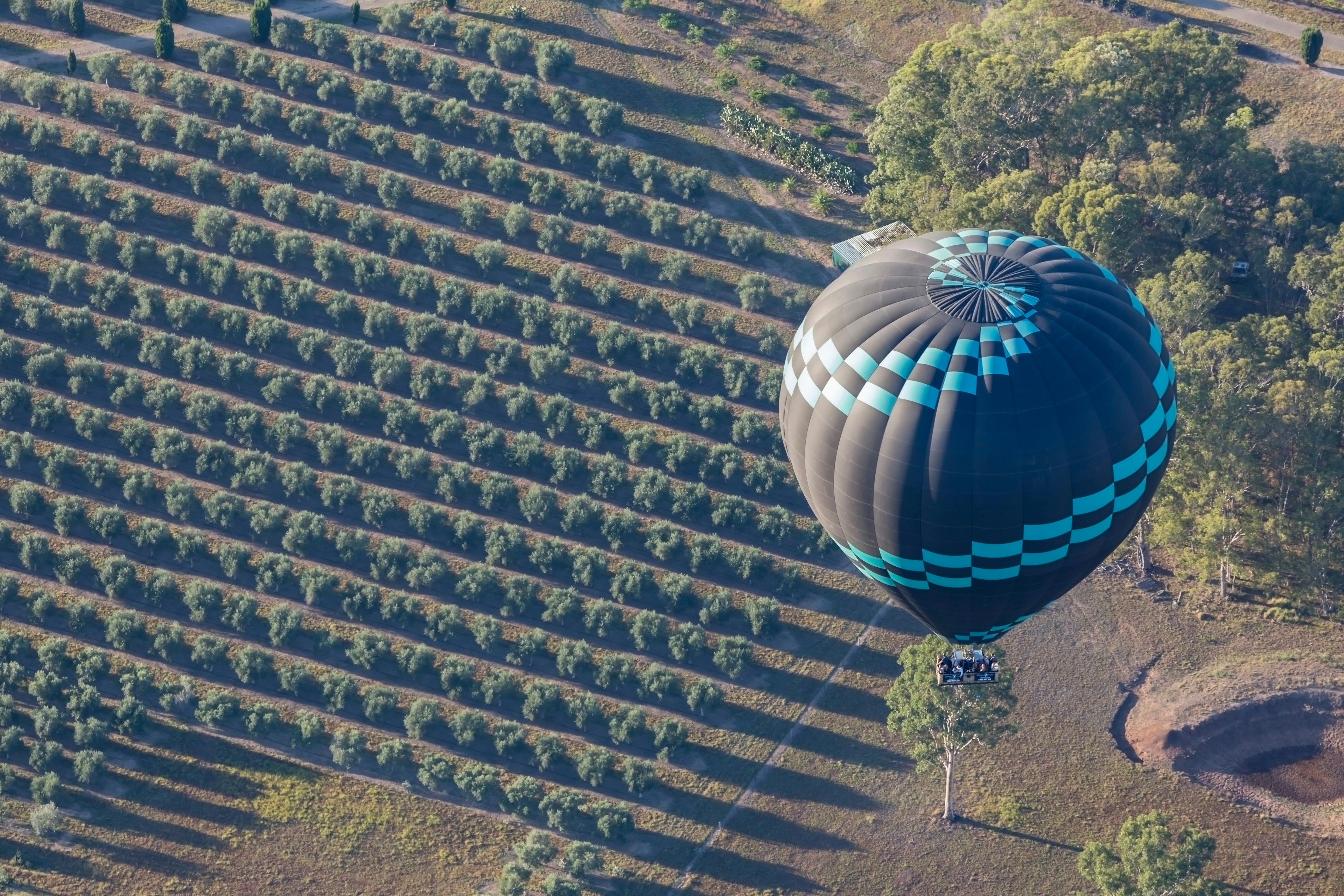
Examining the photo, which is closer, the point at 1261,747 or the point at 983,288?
the point at 983,288

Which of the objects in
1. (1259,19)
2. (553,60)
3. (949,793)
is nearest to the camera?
(949,793)

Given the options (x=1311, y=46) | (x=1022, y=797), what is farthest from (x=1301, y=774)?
(x=1311, y=46)

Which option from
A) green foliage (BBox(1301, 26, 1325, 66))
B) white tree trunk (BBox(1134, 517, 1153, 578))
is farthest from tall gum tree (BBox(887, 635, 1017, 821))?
green foliage (BBox(1301, 26, 1325, 66))

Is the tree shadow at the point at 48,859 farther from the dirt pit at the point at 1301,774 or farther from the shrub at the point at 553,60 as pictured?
the shrub at the point at 553,60

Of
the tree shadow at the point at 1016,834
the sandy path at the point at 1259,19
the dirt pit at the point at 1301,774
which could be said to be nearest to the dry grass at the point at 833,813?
the tree shadow at the point at 1016,834

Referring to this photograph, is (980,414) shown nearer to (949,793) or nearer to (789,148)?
(949,793)

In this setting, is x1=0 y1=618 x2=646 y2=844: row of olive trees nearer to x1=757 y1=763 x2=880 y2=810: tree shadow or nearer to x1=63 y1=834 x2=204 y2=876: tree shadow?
x1=63 y1=834 x2=204 y2=876: tree shadow
